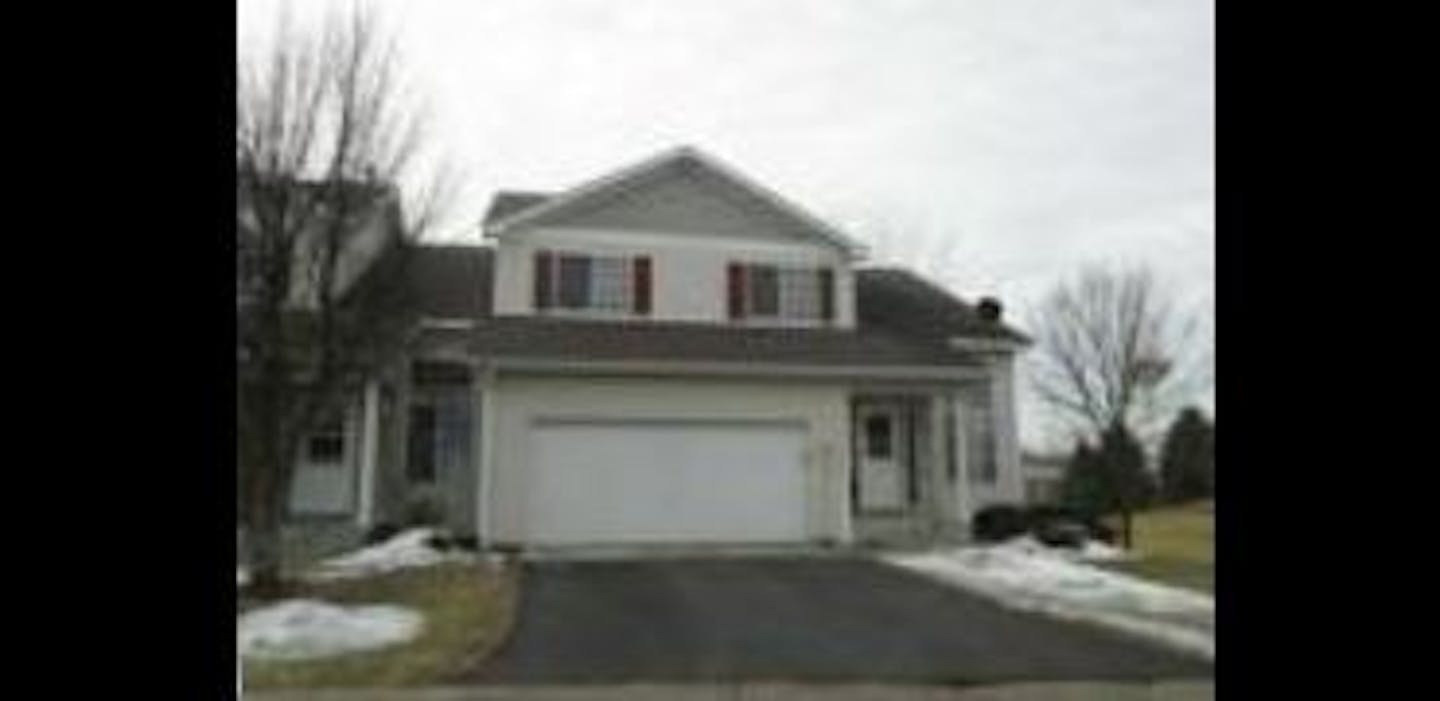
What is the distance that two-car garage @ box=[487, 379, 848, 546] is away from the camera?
1978 centimetres

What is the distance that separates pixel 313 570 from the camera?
1711 cm

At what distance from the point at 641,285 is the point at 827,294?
3054 mm

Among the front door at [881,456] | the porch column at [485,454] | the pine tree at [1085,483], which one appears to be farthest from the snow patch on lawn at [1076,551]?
the porch column at [485,454]

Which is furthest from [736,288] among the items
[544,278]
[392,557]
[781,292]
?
[392,557]

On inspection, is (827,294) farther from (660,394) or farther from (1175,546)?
(1175,546)

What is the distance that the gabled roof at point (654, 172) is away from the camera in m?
21.5

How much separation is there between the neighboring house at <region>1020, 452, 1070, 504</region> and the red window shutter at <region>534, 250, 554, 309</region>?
15553 mm

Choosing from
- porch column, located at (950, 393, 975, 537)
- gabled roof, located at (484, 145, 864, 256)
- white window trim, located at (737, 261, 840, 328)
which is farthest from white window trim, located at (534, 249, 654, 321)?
porch column, located at (950, 393, 975, 537)

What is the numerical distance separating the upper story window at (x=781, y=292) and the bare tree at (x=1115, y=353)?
10.6m

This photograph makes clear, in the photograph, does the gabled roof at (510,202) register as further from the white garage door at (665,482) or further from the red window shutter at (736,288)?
the white garage door at (665,482)

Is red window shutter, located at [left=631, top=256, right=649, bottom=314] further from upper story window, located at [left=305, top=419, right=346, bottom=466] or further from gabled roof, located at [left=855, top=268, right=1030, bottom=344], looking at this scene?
upper story window, located at [left=305, top=419, right=346, bottom=466]

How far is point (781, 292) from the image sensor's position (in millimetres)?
22500
